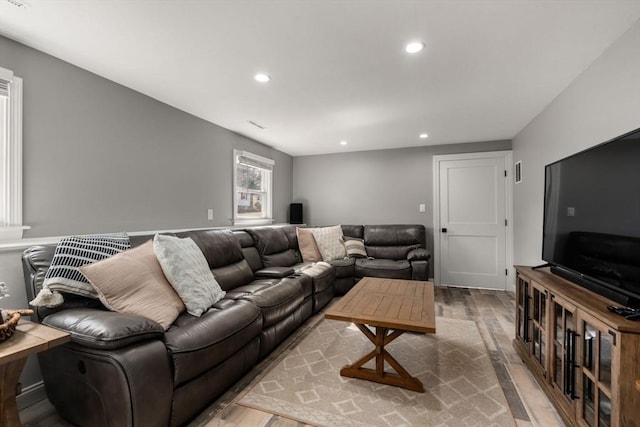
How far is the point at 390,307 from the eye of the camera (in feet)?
6.76

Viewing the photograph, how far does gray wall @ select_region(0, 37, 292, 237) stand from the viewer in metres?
1.90

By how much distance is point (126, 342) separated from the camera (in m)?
1.31

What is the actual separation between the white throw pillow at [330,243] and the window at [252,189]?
0.93 m

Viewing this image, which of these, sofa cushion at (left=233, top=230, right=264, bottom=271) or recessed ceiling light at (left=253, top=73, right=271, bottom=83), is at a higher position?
Result: recessed ceiling light at (left=253, top=73, right=271, bottom=83)

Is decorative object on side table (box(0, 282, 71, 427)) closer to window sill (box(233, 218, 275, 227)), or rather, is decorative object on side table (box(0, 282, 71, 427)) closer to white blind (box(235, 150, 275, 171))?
window sill (box(233, 218, 275, 227))

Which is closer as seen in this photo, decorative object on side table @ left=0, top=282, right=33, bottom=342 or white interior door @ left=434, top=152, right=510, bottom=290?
decorative object on side table @ left=0, top=282, right=33, bottom=342

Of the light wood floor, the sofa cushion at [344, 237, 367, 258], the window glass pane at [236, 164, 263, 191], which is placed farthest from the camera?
the sofa cushion at [344, 237, 367, 258]

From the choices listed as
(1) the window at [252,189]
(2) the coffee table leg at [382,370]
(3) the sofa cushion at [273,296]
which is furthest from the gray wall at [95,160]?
(2) the coffee table leg at [382,370]

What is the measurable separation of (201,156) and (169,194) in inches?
25.4

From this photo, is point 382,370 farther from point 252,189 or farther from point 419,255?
point 252,189

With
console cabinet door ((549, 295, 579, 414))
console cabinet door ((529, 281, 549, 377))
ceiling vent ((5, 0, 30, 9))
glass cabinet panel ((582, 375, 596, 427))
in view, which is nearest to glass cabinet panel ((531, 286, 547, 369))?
console cabinet door ((529, 281, 549, 377))

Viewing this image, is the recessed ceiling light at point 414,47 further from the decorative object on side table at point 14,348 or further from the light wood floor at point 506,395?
the decorative object on side table at point 14,348

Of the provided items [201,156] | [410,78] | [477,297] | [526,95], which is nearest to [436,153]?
[526,95]

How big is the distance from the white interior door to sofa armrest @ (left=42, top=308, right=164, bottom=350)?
4239 millimetres
